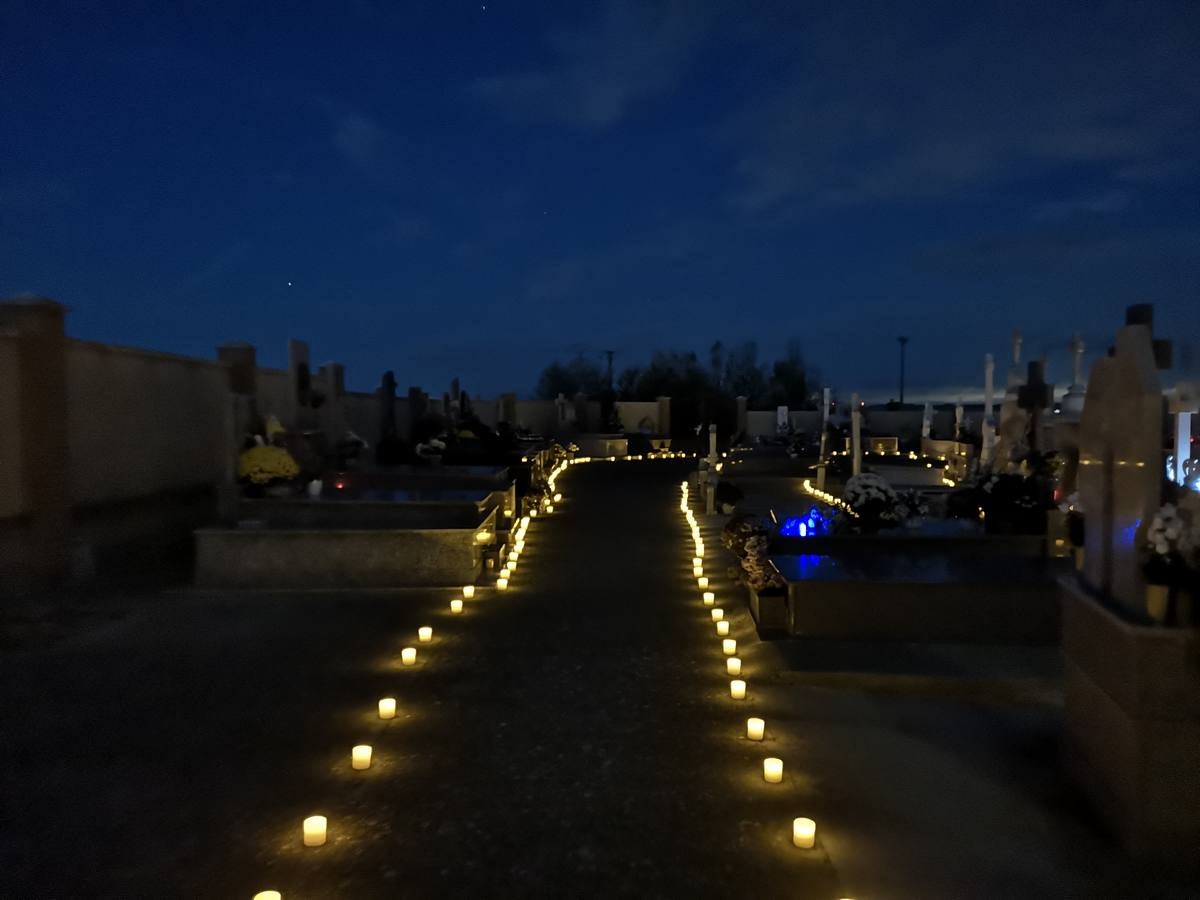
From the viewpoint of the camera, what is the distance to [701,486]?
16.9 meters

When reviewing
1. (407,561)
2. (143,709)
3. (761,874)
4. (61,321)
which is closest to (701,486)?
(407,561)

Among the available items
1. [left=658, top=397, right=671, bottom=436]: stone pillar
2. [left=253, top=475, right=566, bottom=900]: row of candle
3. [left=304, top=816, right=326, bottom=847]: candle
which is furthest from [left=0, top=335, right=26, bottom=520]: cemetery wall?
[left=658, top=397, right=671, bottom=436]: stone pillar

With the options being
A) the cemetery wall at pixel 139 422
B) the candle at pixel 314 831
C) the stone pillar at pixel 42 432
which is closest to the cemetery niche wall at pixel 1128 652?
the candle at pixel 314 831

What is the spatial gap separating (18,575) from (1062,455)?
11.4m

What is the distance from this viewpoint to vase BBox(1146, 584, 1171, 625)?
153 inches

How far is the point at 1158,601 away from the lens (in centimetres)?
391

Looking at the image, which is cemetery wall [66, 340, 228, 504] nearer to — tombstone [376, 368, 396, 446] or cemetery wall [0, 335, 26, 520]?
cemetery wall [0, 335, 26, 520]

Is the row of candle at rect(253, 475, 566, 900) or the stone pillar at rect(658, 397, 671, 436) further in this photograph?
the stone pillar at rect(658, 397, 671, 436)

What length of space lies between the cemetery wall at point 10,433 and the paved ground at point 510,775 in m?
1.81

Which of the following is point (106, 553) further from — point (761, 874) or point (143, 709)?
point (761, 874)

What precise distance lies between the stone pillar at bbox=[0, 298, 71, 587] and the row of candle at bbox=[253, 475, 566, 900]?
151 inches

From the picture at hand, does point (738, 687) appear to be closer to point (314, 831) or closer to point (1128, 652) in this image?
point (1128, 652)

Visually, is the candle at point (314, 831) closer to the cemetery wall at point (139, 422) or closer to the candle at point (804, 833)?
the candle at point (804, 833)

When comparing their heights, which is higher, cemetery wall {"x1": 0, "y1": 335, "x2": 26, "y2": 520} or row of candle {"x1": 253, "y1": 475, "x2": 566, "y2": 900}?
cemetery wall {"x1": 0, "y1": 335, "x2": 26, "y2": 520}
